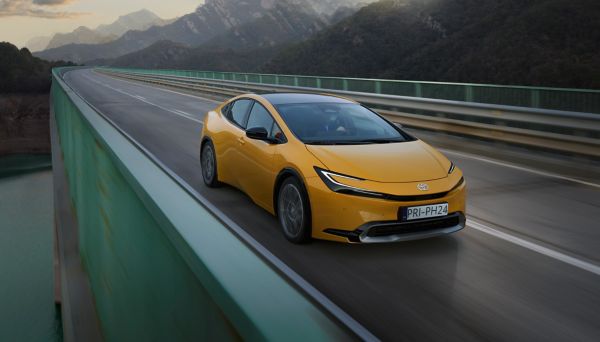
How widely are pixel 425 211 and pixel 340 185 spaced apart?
0.82 m

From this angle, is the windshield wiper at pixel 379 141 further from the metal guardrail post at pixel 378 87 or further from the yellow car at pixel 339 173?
the metal guardrail post at pixel 378 87

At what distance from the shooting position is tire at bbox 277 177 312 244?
570 cm

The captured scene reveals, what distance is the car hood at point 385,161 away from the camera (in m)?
5.60

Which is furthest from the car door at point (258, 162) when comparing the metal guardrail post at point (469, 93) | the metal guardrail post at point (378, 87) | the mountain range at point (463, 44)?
the mountain range at point (463, 44)

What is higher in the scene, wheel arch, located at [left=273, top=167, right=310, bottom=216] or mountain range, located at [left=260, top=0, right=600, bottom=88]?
mountain range, located at [left=260, top=0, right=600, bottom=88]

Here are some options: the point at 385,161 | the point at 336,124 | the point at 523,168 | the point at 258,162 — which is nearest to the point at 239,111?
the point at 258,162

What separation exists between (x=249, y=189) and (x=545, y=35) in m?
45.4

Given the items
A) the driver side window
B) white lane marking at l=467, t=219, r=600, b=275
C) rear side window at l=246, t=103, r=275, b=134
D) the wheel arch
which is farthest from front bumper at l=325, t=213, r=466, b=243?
rear side window at l=246, t=103, r=275, b=134

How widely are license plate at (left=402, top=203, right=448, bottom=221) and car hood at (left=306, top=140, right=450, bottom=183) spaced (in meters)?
0.28

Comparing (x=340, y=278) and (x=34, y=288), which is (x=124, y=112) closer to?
(x=34, y=288)

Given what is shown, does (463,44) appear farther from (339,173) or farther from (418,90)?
(339,173)

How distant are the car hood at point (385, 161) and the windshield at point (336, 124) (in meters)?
0.27

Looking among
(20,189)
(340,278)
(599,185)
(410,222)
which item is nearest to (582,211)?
(599,185)

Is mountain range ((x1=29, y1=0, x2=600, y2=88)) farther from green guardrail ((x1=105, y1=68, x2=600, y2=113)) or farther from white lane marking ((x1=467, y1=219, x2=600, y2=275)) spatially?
white lane marking ((x1=467, y1=219, x2=600, y2=275))
